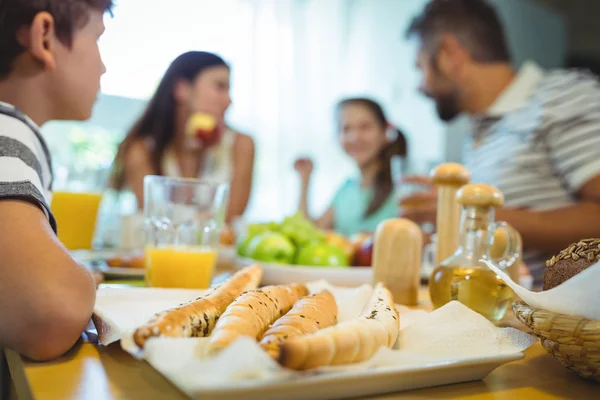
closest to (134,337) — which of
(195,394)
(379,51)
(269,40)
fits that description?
(195,394)

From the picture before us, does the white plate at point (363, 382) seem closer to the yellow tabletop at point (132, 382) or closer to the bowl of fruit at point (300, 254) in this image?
the yellow tabletop at point (132, 382)

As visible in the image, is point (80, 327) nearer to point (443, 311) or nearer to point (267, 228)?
point (443, 311)

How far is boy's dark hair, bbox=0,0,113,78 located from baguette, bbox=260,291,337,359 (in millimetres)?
441

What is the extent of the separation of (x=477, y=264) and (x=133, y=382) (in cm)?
42

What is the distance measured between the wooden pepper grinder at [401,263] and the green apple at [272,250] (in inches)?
14.8

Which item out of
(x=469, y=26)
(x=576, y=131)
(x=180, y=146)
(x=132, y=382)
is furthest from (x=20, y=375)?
(x=180, y=146)

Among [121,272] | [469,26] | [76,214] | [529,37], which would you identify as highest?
[529,37]

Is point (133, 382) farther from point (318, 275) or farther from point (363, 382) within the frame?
point (318, 275)

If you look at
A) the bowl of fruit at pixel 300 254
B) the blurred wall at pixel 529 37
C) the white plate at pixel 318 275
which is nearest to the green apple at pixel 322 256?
the bowl of fruit at pixel 300 254

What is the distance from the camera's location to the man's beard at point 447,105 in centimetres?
201

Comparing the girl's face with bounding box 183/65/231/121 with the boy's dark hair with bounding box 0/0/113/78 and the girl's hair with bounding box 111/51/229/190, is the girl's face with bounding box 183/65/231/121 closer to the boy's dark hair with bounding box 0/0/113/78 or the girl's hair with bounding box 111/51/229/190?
the girl's hair with bounding box 111/51/229/190

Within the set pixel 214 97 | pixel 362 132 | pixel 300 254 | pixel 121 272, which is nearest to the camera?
pixel 121 272

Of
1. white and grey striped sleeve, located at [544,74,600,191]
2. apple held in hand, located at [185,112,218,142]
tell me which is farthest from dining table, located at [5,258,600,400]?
apple held in hand, located at [185,112,218,142]

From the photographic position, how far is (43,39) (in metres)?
0.63
